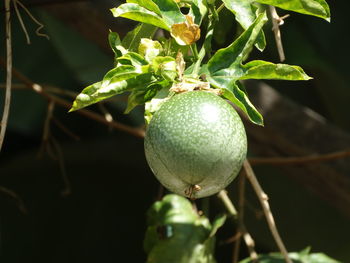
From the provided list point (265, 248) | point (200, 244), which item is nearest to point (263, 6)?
point (200, 244)

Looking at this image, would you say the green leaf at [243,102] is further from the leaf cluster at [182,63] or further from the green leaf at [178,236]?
the green leaf at [178,236]

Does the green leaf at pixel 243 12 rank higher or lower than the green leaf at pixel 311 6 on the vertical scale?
lower

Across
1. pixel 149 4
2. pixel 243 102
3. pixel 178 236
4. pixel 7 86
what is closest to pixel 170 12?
pixel 149 4

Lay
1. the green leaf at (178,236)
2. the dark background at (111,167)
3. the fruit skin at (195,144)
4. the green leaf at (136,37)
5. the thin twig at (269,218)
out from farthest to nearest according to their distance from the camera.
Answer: the dark background at (111,167) < the green leaf at (178,236) < the thin twig at (269,218) < the green leaf at (136,37) < the fruit skin at (195,144)

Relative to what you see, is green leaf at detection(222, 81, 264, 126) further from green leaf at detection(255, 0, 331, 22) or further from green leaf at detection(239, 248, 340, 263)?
green leaf at detection(239, 248, 340, 263)

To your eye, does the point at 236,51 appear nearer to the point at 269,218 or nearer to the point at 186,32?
the point at 186,32

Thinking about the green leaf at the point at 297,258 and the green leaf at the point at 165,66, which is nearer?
the green leaf at the point at 165,66

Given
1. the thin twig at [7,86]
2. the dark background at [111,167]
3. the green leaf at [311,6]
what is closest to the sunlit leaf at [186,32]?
the green leaf at [311,6]

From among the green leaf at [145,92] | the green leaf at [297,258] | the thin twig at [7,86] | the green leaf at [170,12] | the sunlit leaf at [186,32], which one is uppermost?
the green leaf at [170,12]
